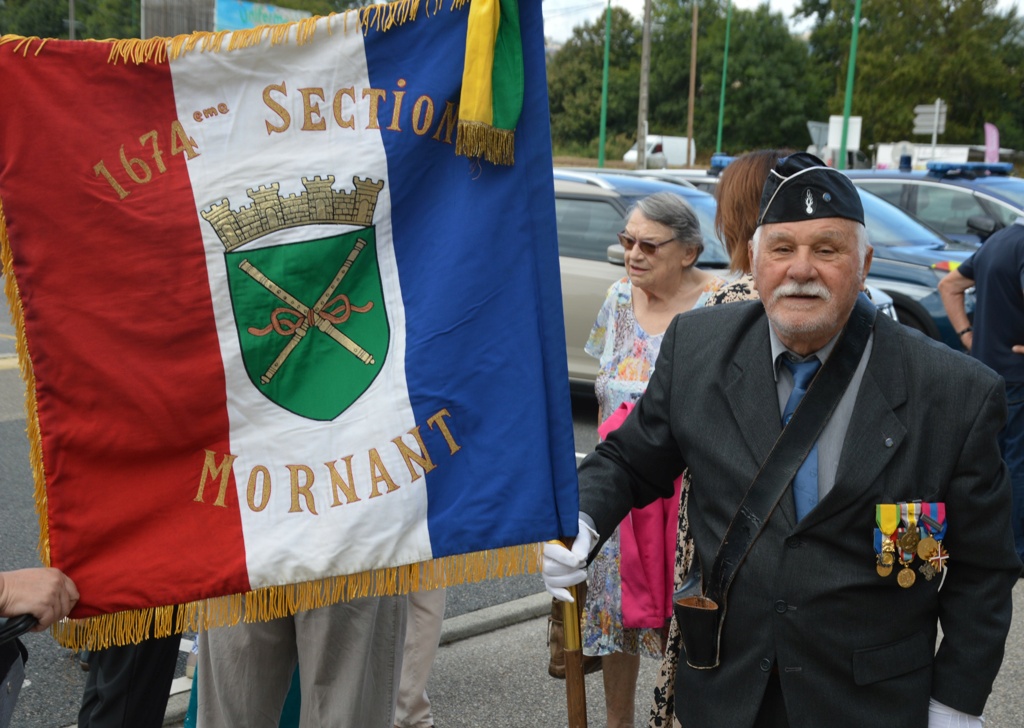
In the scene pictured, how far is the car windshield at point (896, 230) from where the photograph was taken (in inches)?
399

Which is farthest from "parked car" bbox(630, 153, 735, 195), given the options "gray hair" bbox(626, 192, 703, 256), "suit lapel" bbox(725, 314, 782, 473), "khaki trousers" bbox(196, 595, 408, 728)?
"suit lapel" bbox(725, 314, 782, 473)

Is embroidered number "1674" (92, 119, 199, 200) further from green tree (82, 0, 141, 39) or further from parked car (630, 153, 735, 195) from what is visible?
green tree (82, 0, 141, 39)

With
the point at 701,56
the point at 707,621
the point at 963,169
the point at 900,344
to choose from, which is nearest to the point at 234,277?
the point at 707,621

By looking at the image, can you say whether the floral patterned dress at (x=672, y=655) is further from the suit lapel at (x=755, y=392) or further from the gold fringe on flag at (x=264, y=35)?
the gold fringe on flag at (x=264, y=35)

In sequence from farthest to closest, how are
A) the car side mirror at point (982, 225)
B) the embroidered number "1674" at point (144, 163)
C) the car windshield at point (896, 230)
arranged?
the car windshield at point (896, 230)
the car side mirror at point (982, 225)
the embroidered number "1674" at point (144, 163)

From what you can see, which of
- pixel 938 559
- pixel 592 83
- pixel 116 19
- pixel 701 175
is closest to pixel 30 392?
pixel 938 559

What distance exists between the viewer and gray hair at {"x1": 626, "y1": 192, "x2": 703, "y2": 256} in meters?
4.09

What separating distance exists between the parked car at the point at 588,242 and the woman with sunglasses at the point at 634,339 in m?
4.48

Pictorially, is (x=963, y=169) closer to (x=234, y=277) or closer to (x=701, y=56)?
(x=234, y=277)

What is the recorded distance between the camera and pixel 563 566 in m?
2.47

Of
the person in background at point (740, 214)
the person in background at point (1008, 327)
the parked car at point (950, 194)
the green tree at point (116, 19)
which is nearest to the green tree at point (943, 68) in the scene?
the green tree at point (116, 19)

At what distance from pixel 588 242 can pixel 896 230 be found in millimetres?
3111

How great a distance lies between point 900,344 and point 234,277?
4.68ft

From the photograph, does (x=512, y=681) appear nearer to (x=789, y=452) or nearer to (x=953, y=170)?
(x=789, y=452)
